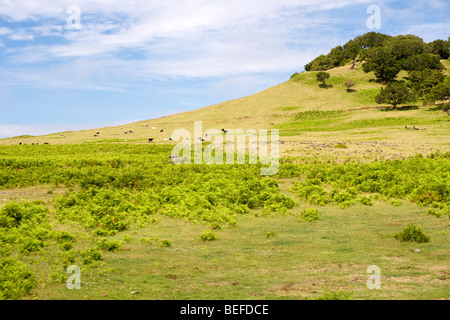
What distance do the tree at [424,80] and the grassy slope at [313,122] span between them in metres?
9.42

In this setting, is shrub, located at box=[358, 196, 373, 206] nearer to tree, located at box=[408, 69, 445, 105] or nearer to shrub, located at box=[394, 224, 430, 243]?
shrub, located at box=[394, 224, 430, 243]

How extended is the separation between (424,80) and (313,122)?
28.1 m

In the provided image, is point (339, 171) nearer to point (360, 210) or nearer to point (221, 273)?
point (360, 210)

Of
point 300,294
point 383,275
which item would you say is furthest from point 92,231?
point 383,275

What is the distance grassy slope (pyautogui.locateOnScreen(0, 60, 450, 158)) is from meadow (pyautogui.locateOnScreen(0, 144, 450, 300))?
63.8ft

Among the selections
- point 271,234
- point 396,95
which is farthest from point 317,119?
point 271,234

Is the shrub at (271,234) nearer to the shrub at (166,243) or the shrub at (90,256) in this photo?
the shrub at (166,243)

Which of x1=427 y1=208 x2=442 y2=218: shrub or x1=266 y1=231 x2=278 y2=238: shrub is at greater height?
x1=427 y1=208 x2=442 y2=218: shrub

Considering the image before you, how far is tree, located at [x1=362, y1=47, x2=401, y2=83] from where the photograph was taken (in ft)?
336

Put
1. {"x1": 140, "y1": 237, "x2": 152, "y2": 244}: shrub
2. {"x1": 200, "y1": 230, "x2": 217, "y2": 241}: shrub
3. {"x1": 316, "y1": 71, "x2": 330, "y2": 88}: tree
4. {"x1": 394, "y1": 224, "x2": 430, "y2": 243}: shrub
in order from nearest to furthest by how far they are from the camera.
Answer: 1. {"x1": 394, "y1": 224, "x2": 430, "y2": 243}: shrub
2. {"x1": 140, "y1": 237, "x2": 152, "y2": 244}: shrub
3. {"x1": 200, "y1": 230, "x2": 217, "y2": 241}: shrub
4. {"x1": 316, "y1": 71, "x2": 330, "y2": 88}: tree

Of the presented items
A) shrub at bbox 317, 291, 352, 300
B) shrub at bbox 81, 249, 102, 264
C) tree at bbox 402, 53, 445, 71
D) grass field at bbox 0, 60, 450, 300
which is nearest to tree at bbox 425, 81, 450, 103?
tree at bbox 402, 53, 445, 71

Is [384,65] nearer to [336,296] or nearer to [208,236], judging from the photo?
[208,236]

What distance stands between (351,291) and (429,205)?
1289 centimetres

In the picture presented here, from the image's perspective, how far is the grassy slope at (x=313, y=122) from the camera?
5756 cm
